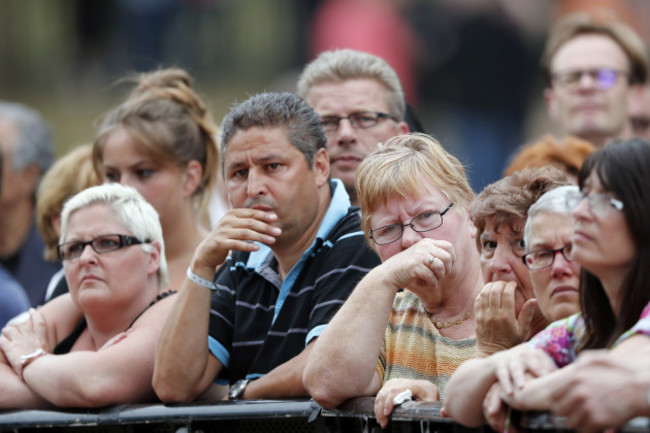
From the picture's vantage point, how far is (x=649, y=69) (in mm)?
6320

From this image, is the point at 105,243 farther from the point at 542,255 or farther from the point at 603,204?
the point at 603,204

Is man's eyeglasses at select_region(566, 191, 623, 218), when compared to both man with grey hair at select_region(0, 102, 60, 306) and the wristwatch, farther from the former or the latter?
man with grey hair at select_region(0, 102, 60, 306)

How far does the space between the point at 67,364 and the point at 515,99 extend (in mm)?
5538

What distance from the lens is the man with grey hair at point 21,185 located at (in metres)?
7.10

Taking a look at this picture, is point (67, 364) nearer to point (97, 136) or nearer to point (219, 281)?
point (219, 281)

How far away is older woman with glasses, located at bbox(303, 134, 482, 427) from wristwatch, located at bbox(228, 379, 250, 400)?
1.68ft

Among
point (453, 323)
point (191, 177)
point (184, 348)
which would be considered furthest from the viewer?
point (191, 177)

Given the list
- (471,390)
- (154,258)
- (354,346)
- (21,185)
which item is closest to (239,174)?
(154,258)

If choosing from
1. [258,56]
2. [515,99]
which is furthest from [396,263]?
[258,56]

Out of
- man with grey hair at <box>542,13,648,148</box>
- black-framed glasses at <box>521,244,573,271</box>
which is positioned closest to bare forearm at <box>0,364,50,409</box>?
black-framed glasses at <box>521,244,573,271</box>

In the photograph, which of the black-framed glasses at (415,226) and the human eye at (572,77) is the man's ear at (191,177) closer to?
the black-framed glasses at (415,226)

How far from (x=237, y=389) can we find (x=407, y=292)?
71 cm

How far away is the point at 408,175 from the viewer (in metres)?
3.84

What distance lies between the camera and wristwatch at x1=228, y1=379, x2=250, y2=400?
4086 millimetres
